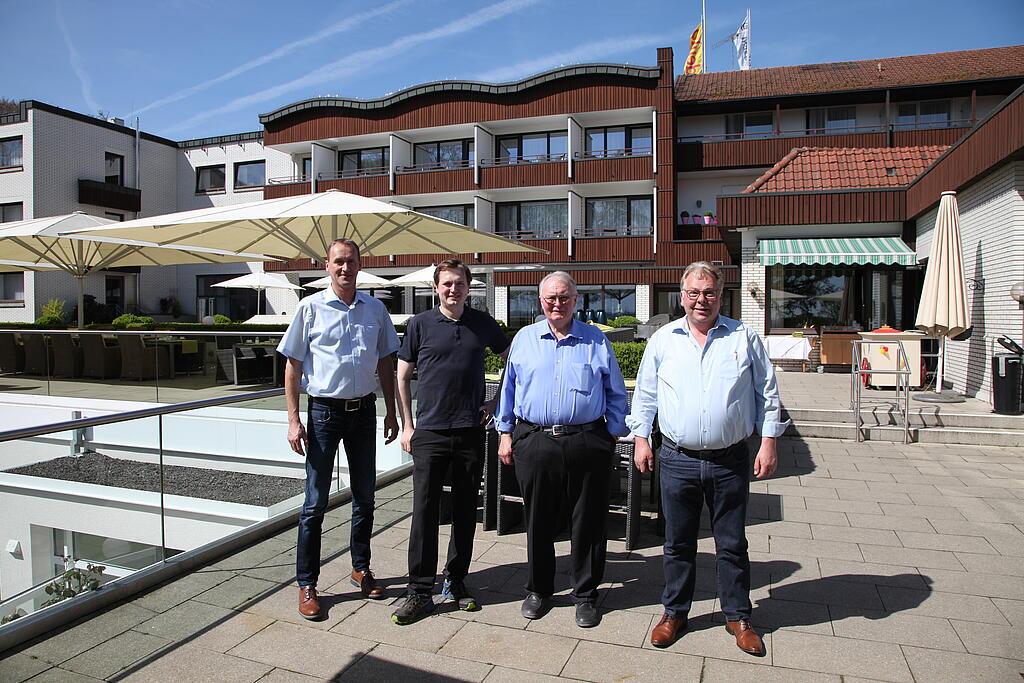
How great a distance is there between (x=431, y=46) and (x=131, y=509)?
1394 cm

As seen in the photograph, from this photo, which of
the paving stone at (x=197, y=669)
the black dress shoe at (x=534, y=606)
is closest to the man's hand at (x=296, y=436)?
the paving stone at (x=197, y=669)

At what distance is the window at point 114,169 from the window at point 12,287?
6425 millimetres

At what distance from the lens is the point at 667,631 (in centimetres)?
336

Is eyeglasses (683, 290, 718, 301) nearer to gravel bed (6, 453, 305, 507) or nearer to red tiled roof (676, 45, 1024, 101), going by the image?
gravel bed (6, 453, 305, 507)

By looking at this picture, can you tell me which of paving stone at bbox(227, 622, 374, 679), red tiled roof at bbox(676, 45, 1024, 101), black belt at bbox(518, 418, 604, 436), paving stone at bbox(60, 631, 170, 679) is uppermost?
red tiled roof at bbox(676, 45, 1024, 101)

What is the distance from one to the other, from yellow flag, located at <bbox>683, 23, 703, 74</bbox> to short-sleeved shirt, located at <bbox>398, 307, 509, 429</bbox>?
4350cm

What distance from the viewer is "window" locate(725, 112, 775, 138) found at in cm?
2766

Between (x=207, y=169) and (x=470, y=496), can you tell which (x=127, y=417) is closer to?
(x=470, y=496)

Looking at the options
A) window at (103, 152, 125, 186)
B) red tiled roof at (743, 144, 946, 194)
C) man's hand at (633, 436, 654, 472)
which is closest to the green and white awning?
red tiled roof at (743, 144, 946, 194)

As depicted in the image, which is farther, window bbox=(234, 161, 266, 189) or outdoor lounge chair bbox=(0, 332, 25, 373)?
window bbox=(234, 161, 266, 189)

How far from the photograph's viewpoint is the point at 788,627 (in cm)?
355

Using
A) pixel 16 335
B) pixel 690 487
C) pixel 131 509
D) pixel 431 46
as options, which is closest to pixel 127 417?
pixel 131 509

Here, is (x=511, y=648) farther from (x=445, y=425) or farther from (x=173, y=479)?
(x=173, y=479)

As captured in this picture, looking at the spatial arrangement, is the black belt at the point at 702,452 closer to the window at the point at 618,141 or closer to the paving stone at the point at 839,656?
the paving stone at the point at 839,656
